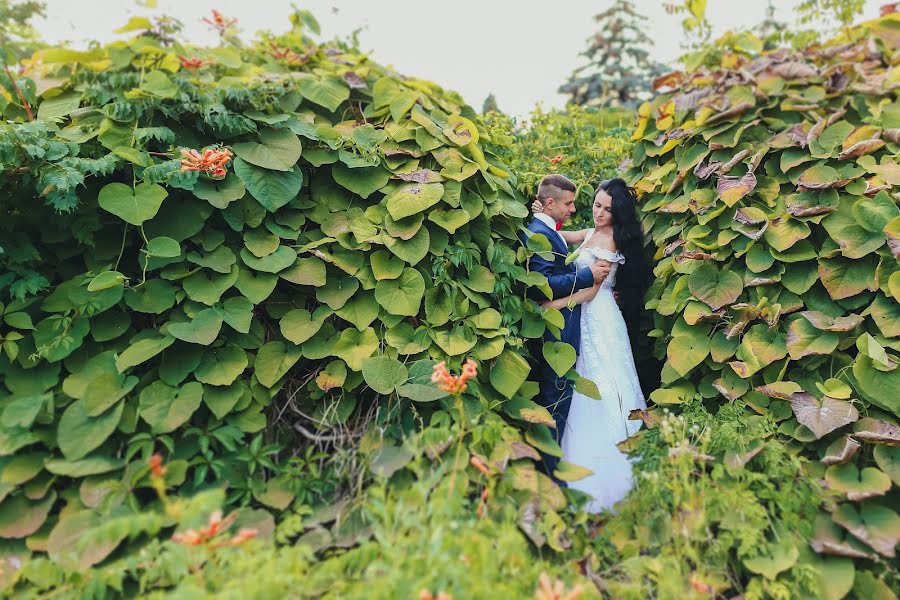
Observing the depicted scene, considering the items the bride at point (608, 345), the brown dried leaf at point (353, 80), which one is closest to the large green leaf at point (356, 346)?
the bride at point (608, 345)

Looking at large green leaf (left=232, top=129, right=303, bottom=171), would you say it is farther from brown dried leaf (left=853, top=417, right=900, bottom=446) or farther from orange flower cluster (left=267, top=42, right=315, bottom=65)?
brown dried leaf (left=853, top=417, right=900, bottom=446)

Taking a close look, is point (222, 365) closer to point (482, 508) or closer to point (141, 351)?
point (141, 351)

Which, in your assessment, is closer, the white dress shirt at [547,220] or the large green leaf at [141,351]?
the large green leaf at [141,351]

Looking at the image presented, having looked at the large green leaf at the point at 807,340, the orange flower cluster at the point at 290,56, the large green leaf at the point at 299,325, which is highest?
the orange flower cluster at the point at 290,56

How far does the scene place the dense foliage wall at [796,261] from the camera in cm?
185

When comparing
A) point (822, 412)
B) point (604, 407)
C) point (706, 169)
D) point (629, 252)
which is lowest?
point (604, 407)

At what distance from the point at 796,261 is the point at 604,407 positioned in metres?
1.04

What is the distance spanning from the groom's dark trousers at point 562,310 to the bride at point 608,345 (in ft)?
0.25

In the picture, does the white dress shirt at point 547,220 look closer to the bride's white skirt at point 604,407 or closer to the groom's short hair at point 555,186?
the groom's short hair at point 555,186

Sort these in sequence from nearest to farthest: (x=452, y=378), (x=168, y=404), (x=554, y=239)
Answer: (x=452, y=378) < (x=168, y=404) < (x=554, y=239)

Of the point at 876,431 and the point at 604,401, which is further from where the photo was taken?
the point at 604,401

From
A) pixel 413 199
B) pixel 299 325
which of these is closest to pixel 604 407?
pixel 413 199

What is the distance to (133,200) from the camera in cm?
189

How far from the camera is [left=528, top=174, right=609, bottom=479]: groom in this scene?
2.64m
